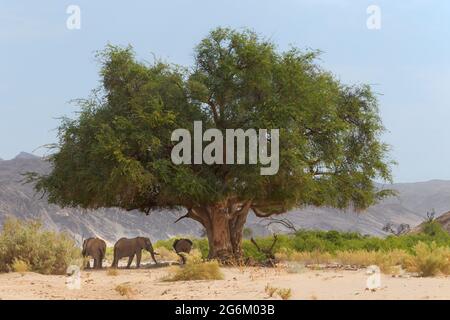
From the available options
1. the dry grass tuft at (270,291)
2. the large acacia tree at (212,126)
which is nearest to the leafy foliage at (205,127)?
the large acacia tree at (212,126)

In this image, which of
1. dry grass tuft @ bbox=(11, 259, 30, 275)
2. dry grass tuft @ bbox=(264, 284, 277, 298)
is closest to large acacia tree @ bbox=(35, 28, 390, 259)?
dry grass tuft @ bbox=(11, 259, 30, 275)

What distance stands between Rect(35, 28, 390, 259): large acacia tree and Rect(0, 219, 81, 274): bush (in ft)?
9.34

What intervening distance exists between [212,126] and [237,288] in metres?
10.9

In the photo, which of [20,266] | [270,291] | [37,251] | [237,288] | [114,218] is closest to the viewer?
[270,291]

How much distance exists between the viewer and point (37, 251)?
23141 millimetres

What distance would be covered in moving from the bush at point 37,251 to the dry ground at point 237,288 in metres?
2.27

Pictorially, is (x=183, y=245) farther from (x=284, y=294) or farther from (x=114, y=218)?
(x=114, y=218)

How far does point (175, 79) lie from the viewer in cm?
2722

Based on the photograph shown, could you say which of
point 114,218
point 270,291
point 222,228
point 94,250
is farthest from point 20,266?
point 114,218

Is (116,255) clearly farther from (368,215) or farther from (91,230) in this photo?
(368,215)

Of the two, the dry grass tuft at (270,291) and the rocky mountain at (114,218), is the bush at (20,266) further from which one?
the rocky mountain at (114,218)
